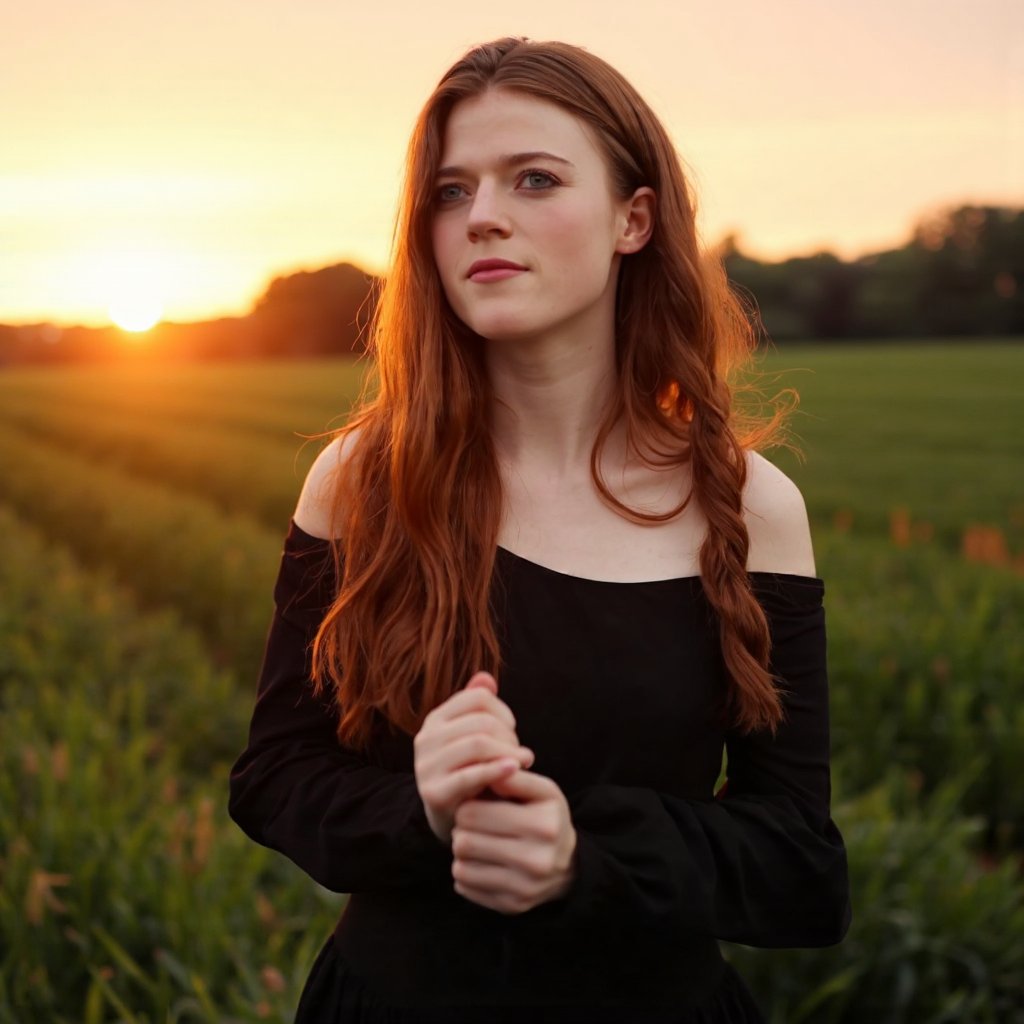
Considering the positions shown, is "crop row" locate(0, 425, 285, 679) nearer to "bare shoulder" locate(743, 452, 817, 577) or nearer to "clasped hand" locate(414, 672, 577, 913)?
"bare shoulder" locate(743, 452, 817, 577)

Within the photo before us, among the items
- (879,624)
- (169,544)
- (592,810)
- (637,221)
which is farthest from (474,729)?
(169,544)

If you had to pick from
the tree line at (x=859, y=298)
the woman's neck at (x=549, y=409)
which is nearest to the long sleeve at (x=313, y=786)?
the woman's neck at (x=549, y=409)

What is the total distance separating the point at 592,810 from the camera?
4.91 ft

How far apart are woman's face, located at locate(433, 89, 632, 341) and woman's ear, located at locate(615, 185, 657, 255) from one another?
125mm

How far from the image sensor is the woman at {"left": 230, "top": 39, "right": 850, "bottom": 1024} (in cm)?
157

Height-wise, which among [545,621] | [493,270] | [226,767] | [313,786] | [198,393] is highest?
[493,270]

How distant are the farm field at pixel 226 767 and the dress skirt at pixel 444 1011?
806 mm

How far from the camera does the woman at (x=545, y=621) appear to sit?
5.15 feet

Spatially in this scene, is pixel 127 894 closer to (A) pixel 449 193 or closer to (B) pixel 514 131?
(A) pixel 449 193

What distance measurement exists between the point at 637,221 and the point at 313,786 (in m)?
1.02

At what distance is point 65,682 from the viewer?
5898mm

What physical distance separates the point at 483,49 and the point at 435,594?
83 cm

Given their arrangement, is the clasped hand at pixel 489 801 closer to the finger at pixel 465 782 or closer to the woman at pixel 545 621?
the finger at pixel 465 782

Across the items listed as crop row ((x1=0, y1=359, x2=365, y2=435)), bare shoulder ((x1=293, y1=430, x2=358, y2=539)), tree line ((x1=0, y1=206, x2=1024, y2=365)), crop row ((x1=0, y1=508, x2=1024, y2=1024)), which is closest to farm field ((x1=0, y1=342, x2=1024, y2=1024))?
crop row ((x1=0, y1=508, x2=1024, y2=1024))
